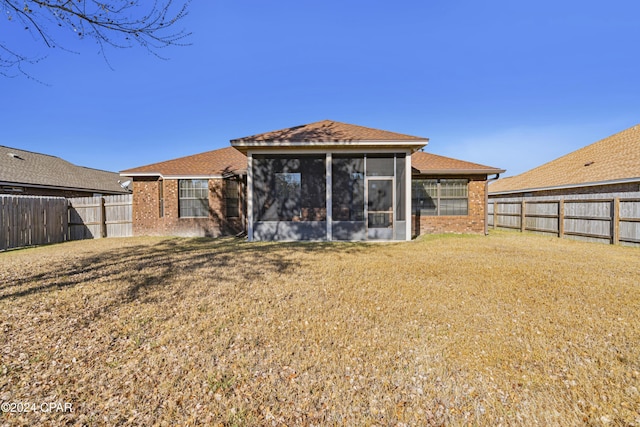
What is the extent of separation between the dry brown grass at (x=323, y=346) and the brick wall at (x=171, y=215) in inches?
275

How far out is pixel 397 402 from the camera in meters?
2.19

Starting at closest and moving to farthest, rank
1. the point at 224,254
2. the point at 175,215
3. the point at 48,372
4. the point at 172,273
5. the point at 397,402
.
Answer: the point at 397,402, the point at 48,372, the point at 172,273, the point at 224,254, the point at 175,215

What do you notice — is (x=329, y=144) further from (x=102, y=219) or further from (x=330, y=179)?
(x=102, y=219)

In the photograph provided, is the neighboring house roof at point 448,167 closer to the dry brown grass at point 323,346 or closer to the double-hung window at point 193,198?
the dry brown grass at point 323,346

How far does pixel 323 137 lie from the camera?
1023 centimetres

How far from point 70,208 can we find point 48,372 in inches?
545

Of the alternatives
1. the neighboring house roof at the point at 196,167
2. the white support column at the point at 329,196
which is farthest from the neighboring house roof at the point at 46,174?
the white support column at the point at 329,196

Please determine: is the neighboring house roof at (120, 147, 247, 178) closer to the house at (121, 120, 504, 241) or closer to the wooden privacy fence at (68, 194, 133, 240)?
the house at (121, 120, 504, 241)

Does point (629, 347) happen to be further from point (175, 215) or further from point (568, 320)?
point (175, 215)

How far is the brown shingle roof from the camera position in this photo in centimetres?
986

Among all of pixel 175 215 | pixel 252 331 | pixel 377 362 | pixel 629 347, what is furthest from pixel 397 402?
pixel 175 215

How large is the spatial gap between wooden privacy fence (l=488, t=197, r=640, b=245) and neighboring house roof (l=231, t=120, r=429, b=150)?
22.8ft

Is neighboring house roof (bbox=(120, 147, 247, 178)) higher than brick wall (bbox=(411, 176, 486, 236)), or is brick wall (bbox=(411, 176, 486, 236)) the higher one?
neighboring house roof (bbox=(120, 147, 247, 178))

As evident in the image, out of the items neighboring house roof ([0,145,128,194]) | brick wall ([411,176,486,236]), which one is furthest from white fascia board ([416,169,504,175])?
neighboring house roof ([0,145,128,194])
